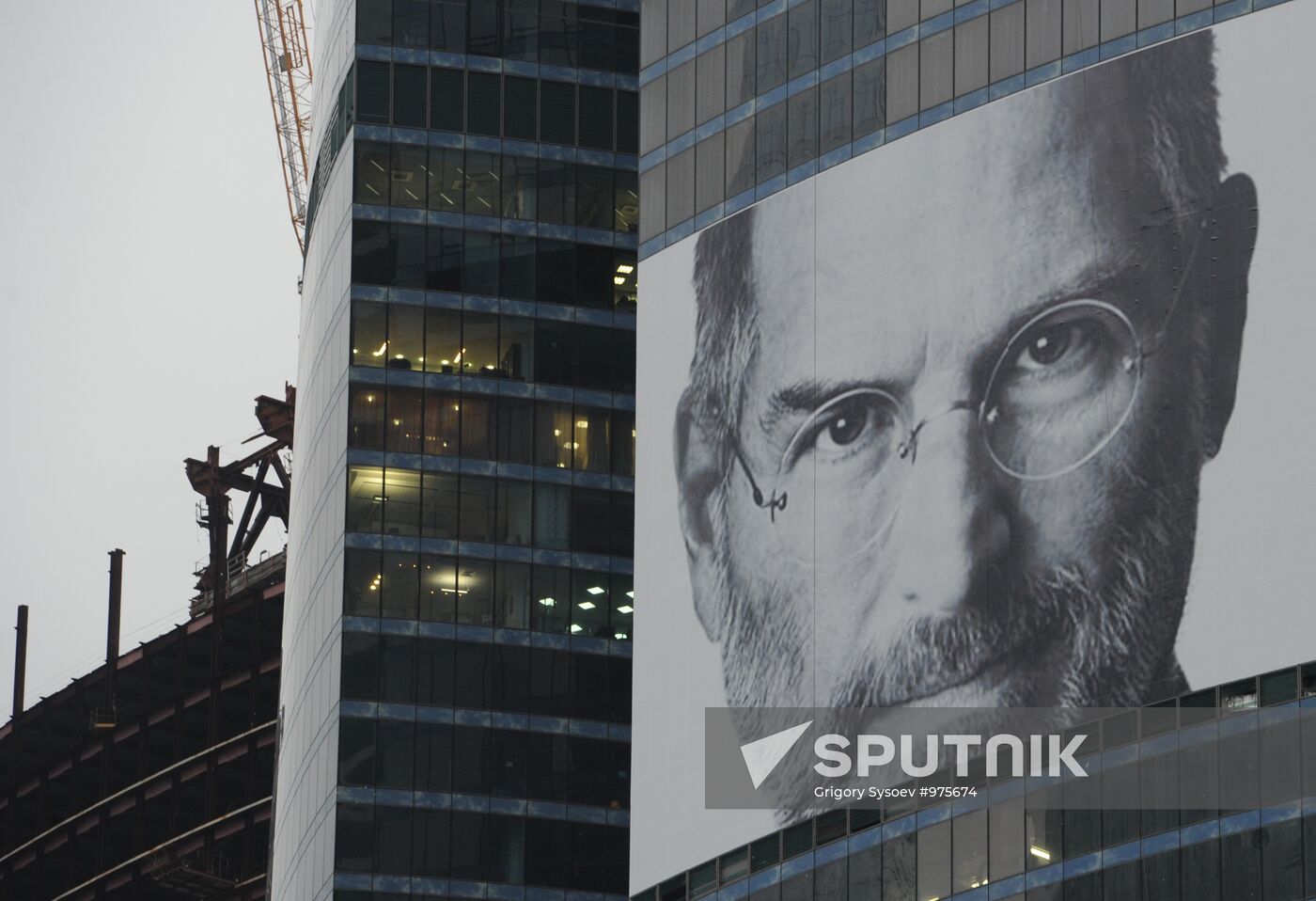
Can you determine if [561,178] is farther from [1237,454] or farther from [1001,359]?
[1237,454]

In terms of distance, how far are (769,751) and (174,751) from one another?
82.9 m

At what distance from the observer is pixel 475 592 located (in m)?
123

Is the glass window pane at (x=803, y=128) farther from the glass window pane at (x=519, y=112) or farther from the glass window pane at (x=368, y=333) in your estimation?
the glass window pane at (x=368, y=333)

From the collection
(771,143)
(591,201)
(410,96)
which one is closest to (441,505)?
(591,201)

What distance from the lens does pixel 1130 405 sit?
94.4 m

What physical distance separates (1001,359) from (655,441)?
18.7 meters

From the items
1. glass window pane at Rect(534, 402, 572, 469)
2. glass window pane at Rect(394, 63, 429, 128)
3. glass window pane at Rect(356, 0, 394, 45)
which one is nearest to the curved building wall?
glass window pane at Rect(356, 0, 394, 45)

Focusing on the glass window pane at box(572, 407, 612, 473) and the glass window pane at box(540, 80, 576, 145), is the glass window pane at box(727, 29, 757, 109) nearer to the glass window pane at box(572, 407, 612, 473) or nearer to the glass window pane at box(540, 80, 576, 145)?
the glass window pane at box(540, 80, 576, 145)

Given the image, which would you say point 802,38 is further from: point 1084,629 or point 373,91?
point 1084,629

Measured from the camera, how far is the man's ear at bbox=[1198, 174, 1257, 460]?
92000 millimetres

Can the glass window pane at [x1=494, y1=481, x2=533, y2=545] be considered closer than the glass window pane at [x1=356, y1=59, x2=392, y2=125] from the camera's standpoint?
Yes

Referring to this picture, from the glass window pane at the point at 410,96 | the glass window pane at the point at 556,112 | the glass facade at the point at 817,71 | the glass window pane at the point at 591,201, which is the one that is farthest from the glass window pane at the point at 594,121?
the glass facade at the point at 817,71

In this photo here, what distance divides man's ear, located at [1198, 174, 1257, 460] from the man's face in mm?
787

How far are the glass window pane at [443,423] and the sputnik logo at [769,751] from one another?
28.6 m
